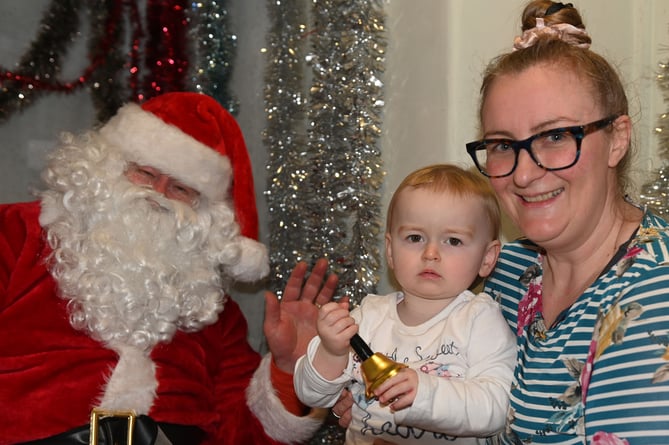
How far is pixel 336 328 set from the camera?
5.42ft

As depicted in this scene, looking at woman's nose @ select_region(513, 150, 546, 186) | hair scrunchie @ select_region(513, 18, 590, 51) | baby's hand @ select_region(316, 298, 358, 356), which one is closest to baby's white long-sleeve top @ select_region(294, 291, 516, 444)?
baby's hand @ select_region(316, 298, 358, 356)

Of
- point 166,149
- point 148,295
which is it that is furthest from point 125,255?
point 166,149

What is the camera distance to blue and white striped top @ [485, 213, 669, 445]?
4.32ft

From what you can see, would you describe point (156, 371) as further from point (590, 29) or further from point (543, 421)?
point (590, 29)

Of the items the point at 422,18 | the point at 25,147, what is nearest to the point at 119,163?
the point at 422,18

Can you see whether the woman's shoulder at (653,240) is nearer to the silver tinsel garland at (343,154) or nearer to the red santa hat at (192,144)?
the silver tinsel garland at (343,154)

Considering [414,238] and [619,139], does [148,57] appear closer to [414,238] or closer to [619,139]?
[414,238]

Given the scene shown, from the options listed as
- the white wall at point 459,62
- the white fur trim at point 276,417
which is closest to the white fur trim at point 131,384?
the white fur trim at point 276,417

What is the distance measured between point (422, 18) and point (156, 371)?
1.42 meters

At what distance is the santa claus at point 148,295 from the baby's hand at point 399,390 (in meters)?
0.97

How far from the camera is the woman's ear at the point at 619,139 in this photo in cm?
157

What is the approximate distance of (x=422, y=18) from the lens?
249 centimetres

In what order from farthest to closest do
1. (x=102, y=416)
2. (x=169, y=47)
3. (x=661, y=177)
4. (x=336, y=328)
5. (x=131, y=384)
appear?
(x=169, y=47), (x=661, y=177), (x=131, y=384), (x=102, y=416), (x=336, y=328)

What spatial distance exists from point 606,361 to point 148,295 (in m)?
1.52
